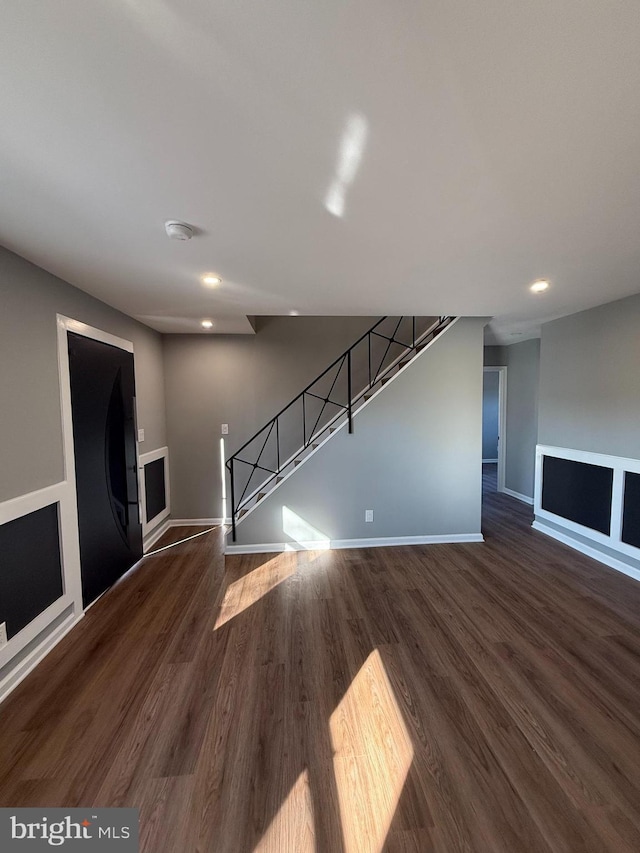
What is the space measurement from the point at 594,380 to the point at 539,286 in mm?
1395

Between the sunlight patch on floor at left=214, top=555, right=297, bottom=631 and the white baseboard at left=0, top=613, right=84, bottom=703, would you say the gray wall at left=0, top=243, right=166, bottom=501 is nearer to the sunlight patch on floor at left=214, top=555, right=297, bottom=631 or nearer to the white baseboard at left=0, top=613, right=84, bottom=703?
the white baseboard at left=0, top=613, right=84, bottom=703

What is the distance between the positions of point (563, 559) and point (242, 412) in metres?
4.00

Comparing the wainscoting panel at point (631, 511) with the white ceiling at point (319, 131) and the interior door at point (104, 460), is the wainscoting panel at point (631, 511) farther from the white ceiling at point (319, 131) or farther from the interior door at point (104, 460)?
the interior door at point (104, 460)

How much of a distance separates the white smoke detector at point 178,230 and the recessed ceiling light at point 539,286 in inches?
96.7

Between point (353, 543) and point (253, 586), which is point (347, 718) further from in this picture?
point (353, 543)

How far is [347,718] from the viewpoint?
1587mm

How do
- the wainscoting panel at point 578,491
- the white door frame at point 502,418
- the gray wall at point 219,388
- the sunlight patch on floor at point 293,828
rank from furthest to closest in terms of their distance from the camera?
the white door frame at point 502,418 → the gray wall at point 219,388 → the wainscoting panel at point 578,491 → the sunlight patch on floor at point 293,828

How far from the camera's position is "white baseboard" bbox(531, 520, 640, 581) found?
293cm

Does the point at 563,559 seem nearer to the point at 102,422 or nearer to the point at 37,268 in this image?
the point at 102,422

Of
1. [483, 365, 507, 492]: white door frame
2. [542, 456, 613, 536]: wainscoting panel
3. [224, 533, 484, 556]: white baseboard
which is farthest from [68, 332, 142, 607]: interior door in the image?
[483, 365, 507, 492]: white door frame

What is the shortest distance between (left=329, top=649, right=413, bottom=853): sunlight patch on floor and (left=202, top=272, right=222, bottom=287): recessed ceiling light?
269 centimetres

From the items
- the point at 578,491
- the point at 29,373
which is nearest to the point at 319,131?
the point at 29,373

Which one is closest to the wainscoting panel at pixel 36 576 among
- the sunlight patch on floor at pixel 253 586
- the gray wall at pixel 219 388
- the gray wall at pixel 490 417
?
the sunlight patch on floor at pixel 253 586

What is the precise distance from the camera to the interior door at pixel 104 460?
247cm
